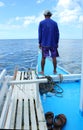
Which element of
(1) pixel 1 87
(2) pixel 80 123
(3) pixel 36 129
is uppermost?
(1) pixel 1 87

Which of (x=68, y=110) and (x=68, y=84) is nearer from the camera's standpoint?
(x=68, y=110)

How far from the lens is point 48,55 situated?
5684 millimetres

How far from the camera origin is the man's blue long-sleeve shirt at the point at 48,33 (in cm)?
544

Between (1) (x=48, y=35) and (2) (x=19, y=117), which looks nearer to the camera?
(2) (x=19, y=117)

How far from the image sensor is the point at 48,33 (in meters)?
5.50

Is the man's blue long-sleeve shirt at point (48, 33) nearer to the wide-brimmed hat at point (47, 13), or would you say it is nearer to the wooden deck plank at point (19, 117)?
the wide-brimmed hat at point (47, 13)

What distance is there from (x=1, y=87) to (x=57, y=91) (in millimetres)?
2465

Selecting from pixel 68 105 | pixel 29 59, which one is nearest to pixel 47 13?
pixel 68 105

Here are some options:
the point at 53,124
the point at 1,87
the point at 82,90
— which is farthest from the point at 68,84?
the point at 1,87

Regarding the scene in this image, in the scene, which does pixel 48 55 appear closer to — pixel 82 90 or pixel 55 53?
pixel 55 53

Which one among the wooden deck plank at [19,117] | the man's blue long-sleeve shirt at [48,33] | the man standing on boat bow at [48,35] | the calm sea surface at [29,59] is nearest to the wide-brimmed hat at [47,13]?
the man standing on boat bow at [48,35]

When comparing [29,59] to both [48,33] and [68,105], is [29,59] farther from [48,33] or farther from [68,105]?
[68,105]

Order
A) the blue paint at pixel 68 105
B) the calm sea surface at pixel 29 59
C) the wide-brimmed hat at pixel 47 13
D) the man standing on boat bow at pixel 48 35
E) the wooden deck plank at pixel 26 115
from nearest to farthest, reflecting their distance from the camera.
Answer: the wooden deck plank at pixel 26 115
the blue paint at pixel 68 105
the wide-brimmed hat at pixel 47 13
the man standing on boat bow at pixel 48 35
the calm sea surface at pixel 29 59

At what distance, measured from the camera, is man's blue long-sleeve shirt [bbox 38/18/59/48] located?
5438mm
